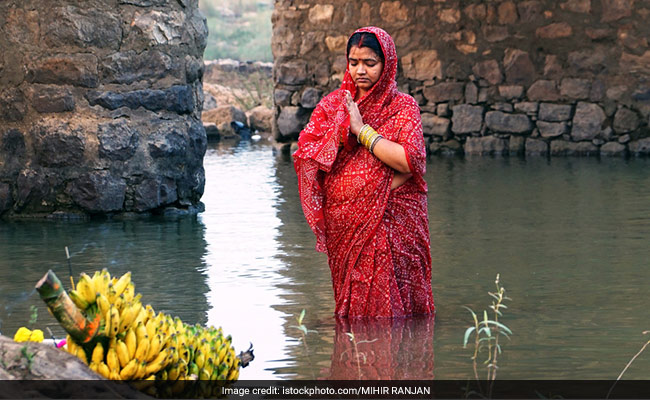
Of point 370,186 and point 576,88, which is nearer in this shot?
point 370,186

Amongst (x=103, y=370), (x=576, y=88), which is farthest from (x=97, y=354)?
(x=576, y=88)

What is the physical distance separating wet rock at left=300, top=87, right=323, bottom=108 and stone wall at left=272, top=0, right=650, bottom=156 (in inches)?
0.6

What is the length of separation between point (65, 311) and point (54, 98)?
5.31m

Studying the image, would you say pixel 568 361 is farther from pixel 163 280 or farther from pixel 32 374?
pixel 163 280

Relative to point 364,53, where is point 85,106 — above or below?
below

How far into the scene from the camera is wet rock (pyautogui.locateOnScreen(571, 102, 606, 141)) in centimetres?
1260

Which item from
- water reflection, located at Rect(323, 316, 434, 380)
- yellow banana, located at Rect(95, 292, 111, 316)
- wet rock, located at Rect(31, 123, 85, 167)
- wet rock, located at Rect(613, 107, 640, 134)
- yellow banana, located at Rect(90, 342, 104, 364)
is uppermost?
yellow banana, located at Rect(95, 292, 111, 316)

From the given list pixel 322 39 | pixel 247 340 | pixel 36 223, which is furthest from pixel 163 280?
pixel 322 39

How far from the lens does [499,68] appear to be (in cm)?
1299

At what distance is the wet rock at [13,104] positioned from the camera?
812 cm

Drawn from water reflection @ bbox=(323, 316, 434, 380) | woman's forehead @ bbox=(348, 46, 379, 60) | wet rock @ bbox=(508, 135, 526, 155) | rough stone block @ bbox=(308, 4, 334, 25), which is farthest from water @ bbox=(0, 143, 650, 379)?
rough stone block @ bbox=(308, 4, 334, 25)

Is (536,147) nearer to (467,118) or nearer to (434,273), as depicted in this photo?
(467,118)

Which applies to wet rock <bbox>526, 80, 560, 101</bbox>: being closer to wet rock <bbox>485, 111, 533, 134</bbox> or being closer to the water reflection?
wet rock <bbox>485, 111, 533, 134</bbox>

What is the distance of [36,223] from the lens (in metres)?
7.96
